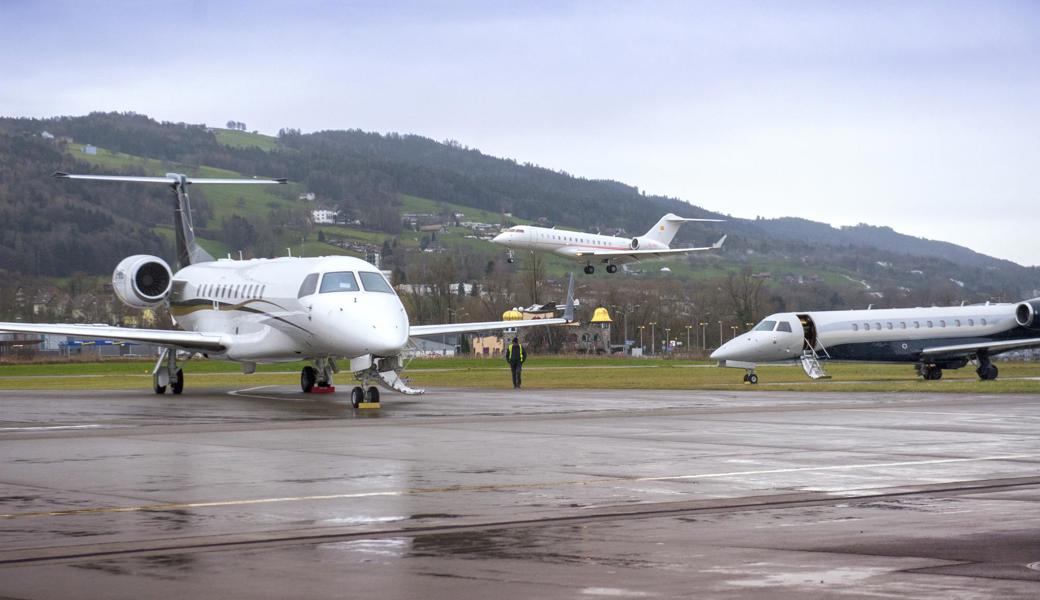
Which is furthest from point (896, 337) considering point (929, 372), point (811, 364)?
point (811, 364)

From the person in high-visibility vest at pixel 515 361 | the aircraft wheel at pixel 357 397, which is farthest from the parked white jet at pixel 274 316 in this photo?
the person in high-visibility vest at pixel 515 361

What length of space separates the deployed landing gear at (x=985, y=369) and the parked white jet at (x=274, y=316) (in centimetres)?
1824

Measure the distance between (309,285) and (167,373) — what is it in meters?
6.79

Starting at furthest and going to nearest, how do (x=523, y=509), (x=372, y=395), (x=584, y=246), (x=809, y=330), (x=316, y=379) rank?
(x=584, y=246) < (x=809, y=330) < (x=316, y=379) < (x=372, y=395) < (x=523, y=509)

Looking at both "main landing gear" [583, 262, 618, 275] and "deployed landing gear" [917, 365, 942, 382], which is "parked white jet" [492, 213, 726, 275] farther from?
"deployed landing gear" [917, 365, 942, 382]

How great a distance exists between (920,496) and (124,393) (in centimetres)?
2831

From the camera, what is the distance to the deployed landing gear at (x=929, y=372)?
5068 centimetres

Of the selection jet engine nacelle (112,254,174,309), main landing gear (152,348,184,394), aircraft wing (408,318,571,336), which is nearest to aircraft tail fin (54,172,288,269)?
jet engine nacelle (112,254,174,309)

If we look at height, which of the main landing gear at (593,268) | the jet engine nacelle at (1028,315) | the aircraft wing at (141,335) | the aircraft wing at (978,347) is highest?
the main landing gear at (593,268)

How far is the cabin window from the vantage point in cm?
2980

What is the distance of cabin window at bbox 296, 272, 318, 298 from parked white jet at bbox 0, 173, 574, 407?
28 mm

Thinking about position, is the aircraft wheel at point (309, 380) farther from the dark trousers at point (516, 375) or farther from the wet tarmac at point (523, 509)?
the wet tarmac at point (523, 509)

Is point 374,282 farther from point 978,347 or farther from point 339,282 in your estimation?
point 978,347

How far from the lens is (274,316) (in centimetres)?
3120
